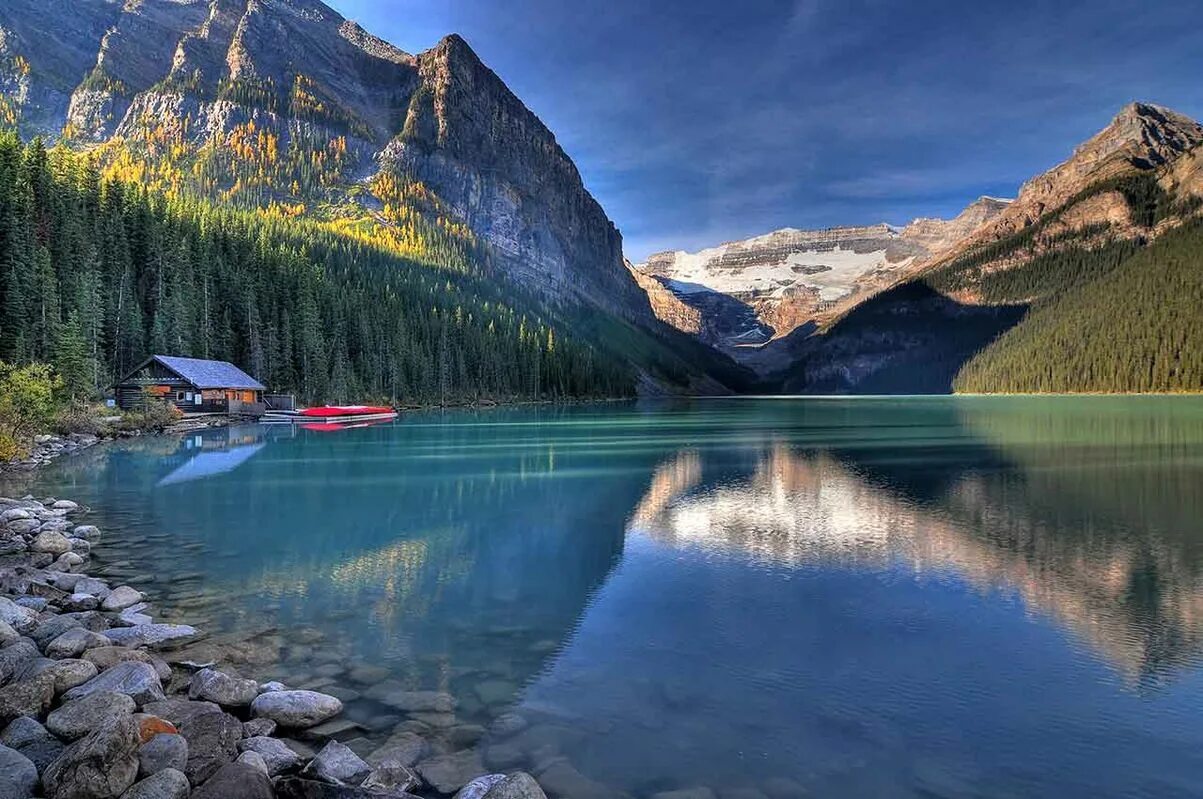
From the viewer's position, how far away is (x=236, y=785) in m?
5.90

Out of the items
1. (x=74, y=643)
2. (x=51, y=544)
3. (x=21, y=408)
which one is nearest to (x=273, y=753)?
(x=74, y=643)

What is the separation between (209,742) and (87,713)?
1452mm

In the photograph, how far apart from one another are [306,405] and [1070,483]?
85.4 meters

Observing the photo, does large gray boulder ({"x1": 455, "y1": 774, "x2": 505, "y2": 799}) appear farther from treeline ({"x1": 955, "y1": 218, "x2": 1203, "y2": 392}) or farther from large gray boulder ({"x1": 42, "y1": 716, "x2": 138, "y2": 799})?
treeline ({"x1": 955, "y1": 218, "x2": 1203, "y2": 392})

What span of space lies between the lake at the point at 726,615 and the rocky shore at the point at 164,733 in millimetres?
693

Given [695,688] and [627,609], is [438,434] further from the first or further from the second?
[695,688]

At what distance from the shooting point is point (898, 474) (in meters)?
33.1

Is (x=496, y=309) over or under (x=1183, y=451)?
over

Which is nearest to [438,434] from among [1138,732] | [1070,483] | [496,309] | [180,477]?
[180,477]

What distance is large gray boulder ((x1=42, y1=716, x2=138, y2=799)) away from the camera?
589cm

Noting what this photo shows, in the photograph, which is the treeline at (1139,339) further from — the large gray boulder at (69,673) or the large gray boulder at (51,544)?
the large gray boulder at (69,673)

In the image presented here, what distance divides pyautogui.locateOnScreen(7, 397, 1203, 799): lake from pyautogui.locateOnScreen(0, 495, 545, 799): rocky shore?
2.27 feet

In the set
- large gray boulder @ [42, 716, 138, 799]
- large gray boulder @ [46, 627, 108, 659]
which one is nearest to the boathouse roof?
large gray boulder @ [46, 627, 108, 659]

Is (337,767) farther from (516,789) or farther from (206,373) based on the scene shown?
(206,373)
